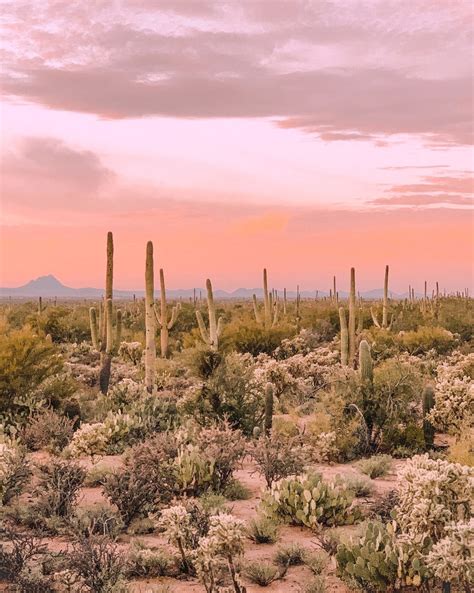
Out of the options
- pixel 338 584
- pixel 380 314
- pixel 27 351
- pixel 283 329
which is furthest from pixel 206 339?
pixel 380 314

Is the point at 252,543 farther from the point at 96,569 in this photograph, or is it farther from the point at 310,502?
the point at 96,569

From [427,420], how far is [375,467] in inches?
99.9

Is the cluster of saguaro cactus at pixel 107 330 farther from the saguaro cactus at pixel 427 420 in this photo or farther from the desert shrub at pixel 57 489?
the desert shrub at pixel 57 489

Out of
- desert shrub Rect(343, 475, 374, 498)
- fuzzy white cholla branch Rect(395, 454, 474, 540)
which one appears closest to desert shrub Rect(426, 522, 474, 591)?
fuzzy white cholla branch Rect(395, 454, 474, 540)

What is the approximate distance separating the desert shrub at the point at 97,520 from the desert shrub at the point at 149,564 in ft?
1.62

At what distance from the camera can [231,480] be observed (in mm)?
10352

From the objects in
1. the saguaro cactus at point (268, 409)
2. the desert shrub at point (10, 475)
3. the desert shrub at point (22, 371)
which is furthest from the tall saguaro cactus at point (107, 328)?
the desert shrub at point (10, 475)

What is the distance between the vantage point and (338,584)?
7047mm

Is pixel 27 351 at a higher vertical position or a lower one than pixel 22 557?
higher

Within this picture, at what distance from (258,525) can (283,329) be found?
66.7 feet

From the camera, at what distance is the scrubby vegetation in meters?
6.46

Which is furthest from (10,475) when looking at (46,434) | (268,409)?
(268,409)

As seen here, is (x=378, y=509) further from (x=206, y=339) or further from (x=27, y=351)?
(x=206, y=339)

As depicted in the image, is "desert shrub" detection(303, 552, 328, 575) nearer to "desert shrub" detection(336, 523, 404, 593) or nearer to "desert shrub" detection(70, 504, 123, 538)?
"desert shrub" detection(336, 523, 404, 593)
